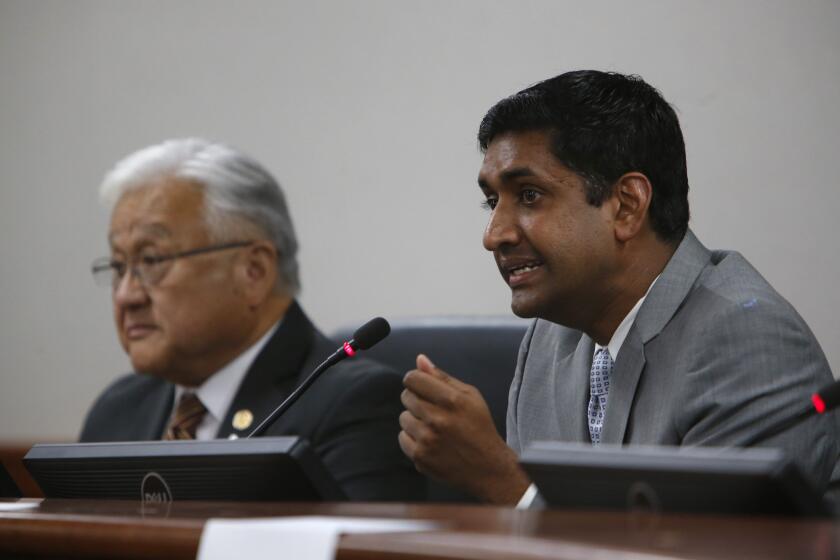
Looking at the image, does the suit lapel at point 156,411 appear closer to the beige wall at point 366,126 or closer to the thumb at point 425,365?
the beige wall at point 366,126

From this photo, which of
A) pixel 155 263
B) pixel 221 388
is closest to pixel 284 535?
pixel 221 388

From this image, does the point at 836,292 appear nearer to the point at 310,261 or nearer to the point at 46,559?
the point at 310,261

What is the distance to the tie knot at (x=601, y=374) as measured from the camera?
196cm

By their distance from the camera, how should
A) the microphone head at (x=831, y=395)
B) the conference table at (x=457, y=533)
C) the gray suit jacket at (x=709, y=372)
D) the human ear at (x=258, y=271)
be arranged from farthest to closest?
the human ear at (x=258, y=271) → the gray suit jacket at (x=709, y=372) → the microphone head at (x=831, y=395) → the conference table at (x=457, y=533)

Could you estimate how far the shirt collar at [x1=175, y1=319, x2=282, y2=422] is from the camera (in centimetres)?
265

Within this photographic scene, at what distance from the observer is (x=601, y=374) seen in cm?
197

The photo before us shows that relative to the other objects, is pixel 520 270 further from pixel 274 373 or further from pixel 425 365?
pixel 274 373

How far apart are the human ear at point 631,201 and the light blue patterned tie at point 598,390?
209 millimetres

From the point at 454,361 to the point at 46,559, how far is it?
1.17 metres

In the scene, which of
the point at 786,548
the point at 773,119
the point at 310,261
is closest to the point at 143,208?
the point at 310,261

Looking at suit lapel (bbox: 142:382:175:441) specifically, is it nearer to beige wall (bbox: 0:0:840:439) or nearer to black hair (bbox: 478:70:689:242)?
beige wall (bbox: 0:0:840:439)

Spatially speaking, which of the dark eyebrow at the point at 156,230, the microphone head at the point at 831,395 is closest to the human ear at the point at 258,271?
the dark eyebrow at the point at 156,230

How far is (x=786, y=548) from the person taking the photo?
0.80 m

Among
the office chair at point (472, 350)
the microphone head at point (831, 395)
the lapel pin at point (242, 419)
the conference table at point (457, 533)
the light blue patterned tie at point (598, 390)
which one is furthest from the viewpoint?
the lapel pin at point (242, 419)
